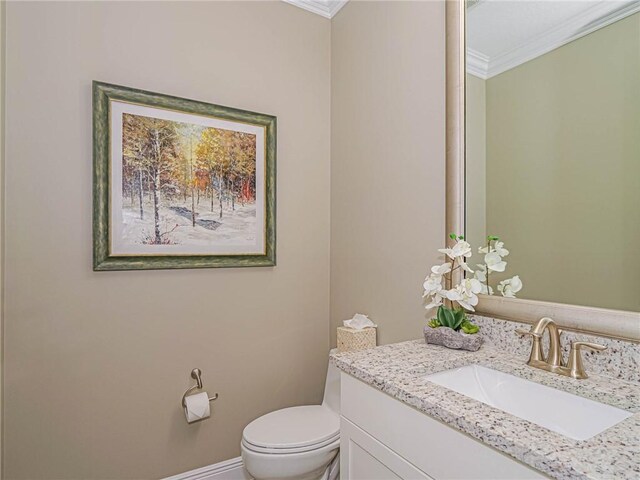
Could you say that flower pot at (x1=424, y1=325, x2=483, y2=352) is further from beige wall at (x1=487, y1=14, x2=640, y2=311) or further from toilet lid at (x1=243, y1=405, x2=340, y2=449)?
toilet lid at (x1=243, y1=405, x2=340, y2=449)

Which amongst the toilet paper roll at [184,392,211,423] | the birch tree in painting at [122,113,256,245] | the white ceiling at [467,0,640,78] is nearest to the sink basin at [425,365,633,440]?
the white ceiling at [467,0,640,78]

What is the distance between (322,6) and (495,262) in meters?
1.87

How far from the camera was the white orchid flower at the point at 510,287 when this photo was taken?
4.27 ft

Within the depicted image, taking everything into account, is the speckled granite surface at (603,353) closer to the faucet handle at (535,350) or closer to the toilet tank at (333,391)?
the faucet handle at (535,350)

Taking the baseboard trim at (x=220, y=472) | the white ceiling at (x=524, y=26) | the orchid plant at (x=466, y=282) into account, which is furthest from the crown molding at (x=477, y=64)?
the baseboard trim at (x=220, y=472)

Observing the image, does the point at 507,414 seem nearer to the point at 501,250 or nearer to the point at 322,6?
the point at 501,250

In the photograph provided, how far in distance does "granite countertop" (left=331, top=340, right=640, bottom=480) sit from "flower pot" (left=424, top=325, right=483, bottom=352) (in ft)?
0.09

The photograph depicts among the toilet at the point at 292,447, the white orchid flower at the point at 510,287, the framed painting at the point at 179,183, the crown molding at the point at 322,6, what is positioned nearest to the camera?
the white orchid flower at the point at 510,287

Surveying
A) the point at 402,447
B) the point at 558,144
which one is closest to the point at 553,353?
the point at 402,447

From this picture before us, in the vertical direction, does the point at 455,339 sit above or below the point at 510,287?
below

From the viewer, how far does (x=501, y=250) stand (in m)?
1.36

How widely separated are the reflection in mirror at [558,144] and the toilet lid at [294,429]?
1.02 m

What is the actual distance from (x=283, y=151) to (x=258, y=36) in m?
0.64

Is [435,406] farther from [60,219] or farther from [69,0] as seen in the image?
[69,0]
